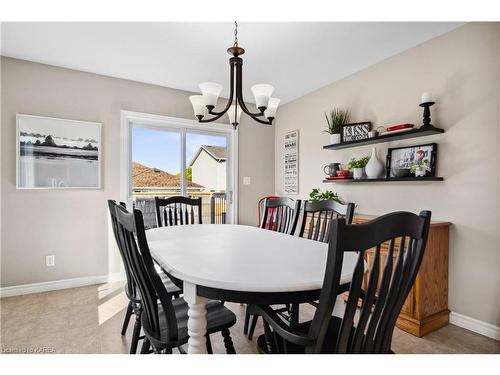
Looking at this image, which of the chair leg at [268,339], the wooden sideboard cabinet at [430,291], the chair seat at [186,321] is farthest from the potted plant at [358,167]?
the chair leg at [268,339]

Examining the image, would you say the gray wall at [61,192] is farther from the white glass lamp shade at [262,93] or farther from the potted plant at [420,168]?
the potted plant at [420,168]

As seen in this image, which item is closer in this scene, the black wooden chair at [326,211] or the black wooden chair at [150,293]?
the black wooden chair at [150,293]

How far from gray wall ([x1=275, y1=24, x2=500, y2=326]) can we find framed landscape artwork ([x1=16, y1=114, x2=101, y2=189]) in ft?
10.4

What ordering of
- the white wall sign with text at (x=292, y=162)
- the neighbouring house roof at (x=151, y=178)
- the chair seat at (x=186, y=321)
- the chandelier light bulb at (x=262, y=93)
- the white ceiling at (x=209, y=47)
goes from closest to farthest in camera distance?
the chair seat at (x=186, y=321) → the chandelier light bulb at (x=262, y=93) → the white ceiling at (x=209, y=47) → the neighbouring house roof at (x=151, y=178) → the white wall sign with text at (x=292, y=162)

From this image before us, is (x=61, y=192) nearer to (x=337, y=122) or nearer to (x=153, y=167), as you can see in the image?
(x=153, y=167)

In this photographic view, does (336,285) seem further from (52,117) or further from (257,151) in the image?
(257,151)

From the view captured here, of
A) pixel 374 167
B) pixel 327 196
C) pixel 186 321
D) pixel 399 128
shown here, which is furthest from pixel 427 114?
pixel 186 321

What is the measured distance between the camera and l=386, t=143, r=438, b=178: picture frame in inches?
97.2

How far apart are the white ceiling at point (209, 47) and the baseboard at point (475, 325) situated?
2377 millimetres

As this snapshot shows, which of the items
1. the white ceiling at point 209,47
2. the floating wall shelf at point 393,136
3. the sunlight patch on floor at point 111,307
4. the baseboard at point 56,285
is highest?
the white ceiling at point 209,47

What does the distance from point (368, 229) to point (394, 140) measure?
2301 mm

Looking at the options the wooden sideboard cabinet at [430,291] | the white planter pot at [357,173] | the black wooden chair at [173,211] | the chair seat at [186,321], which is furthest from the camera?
Result: the white planter pot at [357,173]

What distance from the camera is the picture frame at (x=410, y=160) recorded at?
8.10 ft

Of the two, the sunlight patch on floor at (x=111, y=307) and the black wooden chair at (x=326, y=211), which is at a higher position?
the black wooden chair at (x=326, y=211)
